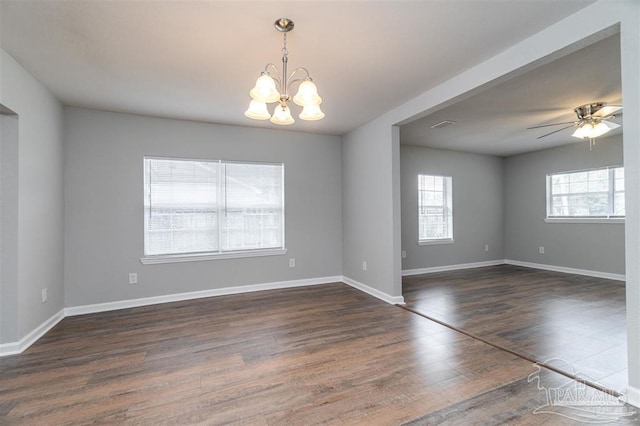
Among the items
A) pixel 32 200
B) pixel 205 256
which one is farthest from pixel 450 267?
pixel 32 200

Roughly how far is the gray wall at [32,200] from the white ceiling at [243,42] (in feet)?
0.78

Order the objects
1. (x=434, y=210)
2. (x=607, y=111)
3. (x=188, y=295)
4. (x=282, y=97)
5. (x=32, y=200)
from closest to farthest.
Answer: (x=282, y=97) < (x=32, y=200) < (x=607, y=111) < (x=188, y=295) < (x=434, y=210)

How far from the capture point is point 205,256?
4.14 meters

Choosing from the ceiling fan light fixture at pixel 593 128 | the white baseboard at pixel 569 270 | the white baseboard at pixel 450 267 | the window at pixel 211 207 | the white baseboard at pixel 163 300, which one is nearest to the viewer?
the white baseboard at pixel 163 300

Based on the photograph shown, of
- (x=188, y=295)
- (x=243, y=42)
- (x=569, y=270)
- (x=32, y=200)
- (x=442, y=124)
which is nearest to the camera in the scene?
(x=243, y=42)

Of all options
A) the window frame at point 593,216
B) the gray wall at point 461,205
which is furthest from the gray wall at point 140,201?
the window frame at point 593,216

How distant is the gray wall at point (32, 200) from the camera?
2531 mm

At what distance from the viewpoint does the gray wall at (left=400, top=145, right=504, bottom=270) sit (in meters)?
5.75

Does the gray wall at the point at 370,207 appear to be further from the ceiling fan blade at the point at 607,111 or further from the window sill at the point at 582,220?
the window sill at the point at 582,220

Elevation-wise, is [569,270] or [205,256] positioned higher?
[205,256]

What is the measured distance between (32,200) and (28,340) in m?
1.30

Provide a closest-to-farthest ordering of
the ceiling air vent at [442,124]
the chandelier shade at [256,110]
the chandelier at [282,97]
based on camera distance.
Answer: the chandelier at [282,97], the chandelier shade at [256,110], the ceiling air vent at [442,124]

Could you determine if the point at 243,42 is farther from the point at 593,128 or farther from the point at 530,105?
the point at 593,128

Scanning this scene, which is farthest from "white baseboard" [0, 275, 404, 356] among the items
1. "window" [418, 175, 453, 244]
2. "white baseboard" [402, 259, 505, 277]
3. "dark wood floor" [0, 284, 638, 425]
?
"window" [418, 175, 453, 244]
